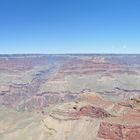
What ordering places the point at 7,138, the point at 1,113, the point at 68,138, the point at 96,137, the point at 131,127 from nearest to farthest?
the point at 131,127 → the point at 96,137 → the point at 68,138 → the point at 7,138 → the point at 1,113

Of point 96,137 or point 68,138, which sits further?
point 68,138

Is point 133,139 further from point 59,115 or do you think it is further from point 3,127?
point 3,127

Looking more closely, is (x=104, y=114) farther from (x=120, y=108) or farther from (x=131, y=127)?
(x=131, y=127)

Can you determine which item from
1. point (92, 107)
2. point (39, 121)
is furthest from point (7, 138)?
point (92, 107)

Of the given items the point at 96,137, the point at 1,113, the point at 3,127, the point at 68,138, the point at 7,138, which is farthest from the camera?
the point at 1,113

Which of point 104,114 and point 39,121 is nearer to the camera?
point 104,114

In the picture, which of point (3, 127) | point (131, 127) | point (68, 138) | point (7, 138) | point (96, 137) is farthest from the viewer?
point (3, 127)

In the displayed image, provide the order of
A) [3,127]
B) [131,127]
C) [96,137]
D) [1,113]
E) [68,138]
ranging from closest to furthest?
[131,127] → [96,137] → [68,138] → [3,127] → [1,113]

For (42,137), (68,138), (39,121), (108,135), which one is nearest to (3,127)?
(39,121)

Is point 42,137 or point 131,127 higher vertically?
point 131,127
